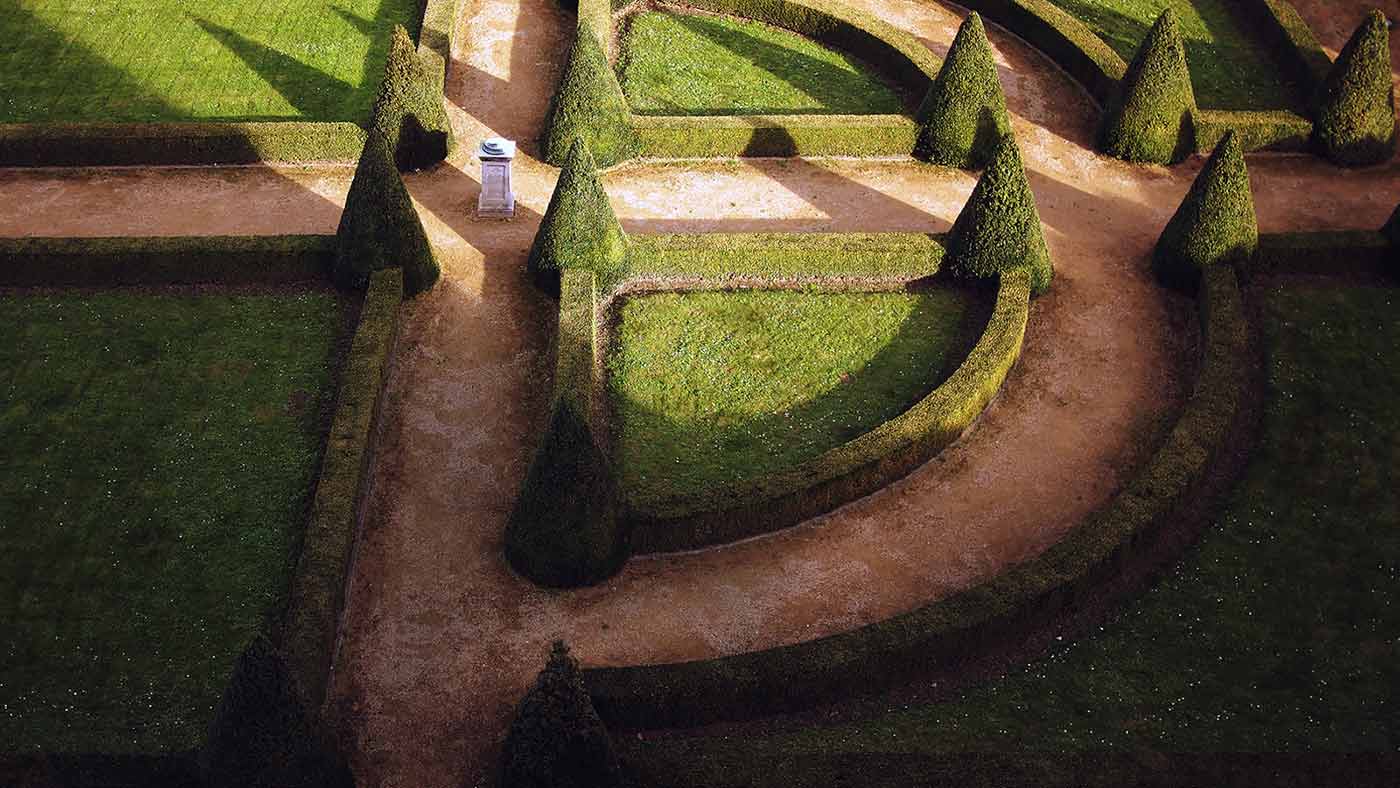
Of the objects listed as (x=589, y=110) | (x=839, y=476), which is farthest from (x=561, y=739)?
(x=589, y=110)

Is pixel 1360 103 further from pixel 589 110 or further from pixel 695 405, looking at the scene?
pixel 695 405

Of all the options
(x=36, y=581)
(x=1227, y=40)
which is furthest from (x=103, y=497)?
(x=1227, y=40)

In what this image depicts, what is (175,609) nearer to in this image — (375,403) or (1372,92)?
(375,403)

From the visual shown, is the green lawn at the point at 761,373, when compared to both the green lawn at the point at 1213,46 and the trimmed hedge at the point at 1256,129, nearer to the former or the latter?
the trimmed hedge at the point at 1256,129

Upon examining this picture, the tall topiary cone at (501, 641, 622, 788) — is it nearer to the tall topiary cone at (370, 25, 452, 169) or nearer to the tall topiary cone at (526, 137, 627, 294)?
the tall topiary cone at (526, 137, 627, 294)

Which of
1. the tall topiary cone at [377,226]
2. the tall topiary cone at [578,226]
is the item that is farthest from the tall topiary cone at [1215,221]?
the tall topiary cone at [377,226]

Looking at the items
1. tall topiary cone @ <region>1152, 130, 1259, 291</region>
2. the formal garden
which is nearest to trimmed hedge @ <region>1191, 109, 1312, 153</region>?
the formal garden
